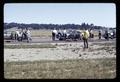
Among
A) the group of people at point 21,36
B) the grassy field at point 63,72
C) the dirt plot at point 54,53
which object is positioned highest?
the group of people at point 21,36

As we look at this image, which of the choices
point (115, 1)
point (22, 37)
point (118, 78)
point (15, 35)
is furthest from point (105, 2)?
point (15, 35)

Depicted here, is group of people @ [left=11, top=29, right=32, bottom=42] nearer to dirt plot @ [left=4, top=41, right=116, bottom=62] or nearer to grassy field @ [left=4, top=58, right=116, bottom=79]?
dirt plot @ [left=4, top=41, right=116, bottom=62]

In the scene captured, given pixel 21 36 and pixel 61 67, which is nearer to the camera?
pixel 61 67

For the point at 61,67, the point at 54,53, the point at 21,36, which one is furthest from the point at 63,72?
the point at 21,36

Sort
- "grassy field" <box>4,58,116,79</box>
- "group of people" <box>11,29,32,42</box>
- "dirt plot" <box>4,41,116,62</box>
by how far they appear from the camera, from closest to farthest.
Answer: "grassy field" <box>4,58,116,79</box>, "dirt plot" <box>4,41,116,62</box>, "group of people" <box>11,29,32,42</box>

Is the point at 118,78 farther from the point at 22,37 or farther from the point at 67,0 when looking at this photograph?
the point at 22,37

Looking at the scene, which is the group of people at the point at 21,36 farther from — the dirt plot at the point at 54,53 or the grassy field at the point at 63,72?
the grassy field at the point at 63,72

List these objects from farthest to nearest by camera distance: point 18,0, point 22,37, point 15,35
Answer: point 15,35 < point 22,37 < point 18,0

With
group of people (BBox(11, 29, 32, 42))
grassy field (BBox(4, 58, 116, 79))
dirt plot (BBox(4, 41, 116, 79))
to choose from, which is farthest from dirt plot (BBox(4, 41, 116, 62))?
group of people (BBox(11, 29, 32, 42))

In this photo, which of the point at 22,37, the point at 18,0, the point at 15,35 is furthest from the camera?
the point at 15,35

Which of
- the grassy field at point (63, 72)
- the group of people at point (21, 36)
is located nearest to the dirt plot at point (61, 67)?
the grassy field at point (63, 72)

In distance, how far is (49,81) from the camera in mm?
3102

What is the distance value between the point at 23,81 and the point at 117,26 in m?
1.05

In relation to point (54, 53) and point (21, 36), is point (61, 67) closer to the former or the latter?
point (54, 53)
